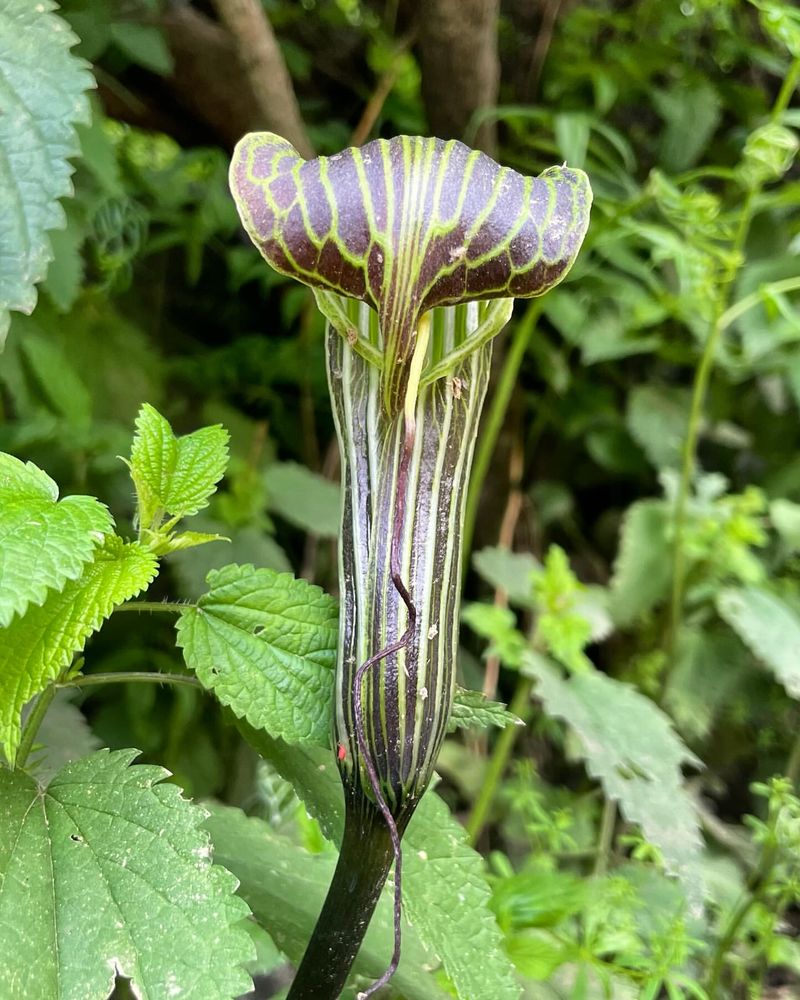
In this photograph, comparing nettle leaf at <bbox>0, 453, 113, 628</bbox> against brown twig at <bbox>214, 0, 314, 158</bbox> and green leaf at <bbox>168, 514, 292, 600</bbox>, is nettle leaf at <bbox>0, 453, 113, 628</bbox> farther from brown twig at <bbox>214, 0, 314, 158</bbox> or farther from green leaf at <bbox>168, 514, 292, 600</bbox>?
brown twig at <bbox>214, 0, 314, 158</bbox>

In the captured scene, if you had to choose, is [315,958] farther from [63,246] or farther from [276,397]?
[276,397]

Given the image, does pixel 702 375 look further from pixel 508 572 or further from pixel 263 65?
pixel 263 65

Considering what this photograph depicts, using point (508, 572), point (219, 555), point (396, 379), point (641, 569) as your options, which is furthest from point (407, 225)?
point (641, 569)

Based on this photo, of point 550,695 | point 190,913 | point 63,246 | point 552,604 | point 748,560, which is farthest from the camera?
point 748,560

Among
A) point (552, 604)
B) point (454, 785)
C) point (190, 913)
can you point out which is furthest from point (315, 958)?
point (454, 785)

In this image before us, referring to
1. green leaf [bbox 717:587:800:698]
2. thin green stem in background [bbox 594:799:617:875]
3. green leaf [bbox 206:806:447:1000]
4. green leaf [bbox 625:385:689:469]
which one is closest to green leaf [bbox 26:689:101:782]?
green leaf [bbox 206:806:447:1000]
